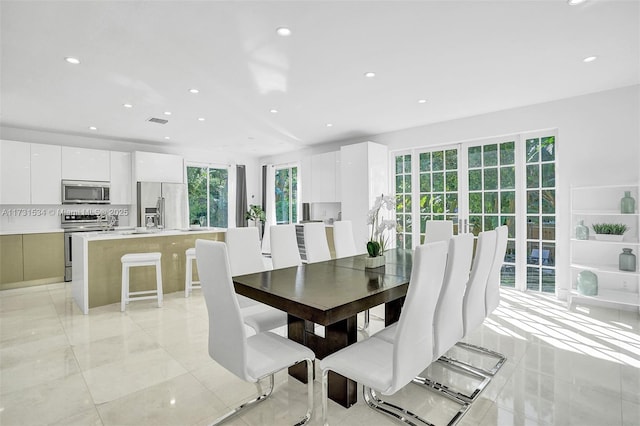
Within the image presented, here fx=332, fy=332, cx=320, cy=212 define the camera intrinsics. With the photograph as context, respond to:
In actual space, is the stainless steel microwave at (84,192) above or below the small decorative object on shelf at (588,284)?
above

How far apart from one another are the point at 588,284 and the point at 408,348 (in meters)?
3.68

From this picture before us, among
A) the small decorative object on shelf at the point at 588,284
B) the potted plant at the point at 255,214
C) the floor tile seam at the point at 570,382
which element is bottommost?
the floor tile seam at the point at 570,382

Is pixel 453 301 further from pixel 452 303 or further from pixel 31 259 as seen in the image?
pixel 31 259

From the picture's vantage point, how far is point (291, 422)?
1920mm

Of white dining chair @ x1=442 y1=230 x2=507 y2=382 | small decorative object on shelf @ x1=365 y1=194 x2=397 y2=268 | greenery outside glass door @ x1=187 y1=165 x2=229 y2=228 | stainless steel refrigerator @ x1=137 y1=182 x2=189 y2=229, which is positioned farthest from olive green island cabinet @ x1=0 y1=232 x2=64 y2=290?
white dining chair @ x1=442 y1=230 x2=507 y2=382

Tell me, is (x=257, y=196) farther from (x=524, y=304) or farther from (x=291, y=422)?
(x=291, y=422)

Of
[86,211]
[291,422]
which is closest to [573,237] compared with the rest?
[291,422]

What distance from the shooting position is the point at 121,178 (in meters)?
6.39

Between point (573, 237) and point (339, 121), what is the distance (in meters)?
3.56

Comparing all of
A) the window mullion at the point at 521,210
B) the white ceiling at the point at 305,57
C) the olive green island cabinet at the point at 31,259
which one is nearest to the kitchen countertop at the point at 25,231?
the olive green island cabinet at the point at 31,259

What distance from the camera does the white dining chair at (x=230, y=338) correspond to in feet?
5.41

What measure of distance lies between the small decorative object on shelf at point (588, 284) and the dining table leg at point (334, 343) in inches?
137

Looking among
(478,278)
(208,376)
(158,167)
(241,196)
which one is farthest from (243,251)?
(241,196)

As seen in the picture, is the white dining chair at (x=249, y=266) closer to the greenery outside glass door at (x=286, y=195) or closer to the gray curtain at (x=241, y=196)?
the greenery outside glass door at (x=286, y=195)
